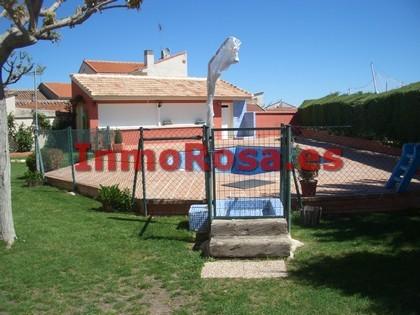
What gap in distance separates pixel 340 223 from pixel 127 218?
12.3ft

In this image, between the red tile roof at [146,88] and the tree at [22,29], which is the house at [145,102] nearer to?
the red tile roof at [146,88]

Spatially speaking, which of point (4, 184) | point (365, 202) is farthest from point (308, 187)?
point (4, 184)

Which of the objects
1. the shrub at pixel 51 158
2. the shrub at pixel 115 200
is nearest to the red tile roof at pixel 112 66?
the shrub at pixel 51 158

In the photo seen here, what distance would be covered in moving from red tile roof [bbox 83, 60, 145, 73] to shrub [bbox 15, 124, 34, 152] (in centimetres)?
1887

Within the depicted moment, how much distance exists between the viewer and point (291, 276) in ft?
A: 17.5

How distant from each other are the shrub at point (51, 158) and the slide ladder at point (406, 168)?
10.6 m

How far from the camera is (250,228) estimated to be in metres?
6.18

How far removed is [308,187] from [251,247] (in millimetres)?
2705

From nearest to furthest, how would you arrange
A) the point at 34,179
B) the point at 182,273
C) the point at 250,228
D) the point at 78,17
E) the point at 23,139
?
the point at 182,273, the point at 250,228, the point at 78,17, the point at 34,179, the point at 23,139

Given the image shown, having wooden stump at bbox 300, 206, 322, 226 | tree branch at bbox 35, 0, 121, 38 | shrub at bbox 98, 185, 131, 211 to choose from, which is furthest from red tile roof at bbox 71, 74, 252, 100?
wooden stump at bbox 300, 206, 322, 226

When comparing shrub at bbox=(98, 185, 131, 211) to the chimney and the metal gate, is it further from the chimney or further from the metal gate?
the chimney

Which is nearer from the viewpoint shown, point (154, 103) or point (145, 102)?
point (145, 102)

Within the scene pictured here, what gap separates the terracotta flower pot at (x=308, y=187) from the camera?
8.35 m

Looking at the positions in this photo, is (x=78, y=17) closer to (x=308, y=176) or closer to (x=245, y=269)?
(x=245, y=269)
